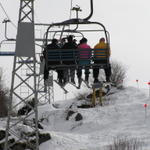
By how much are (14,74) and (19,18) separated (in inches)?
69.4

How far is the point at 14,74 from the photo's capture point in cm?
1123

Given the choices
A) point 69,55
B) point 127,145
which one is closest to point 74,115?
point 127,145

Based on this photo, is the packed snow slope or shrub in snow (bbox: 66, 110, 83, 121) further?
Answer: shrub in snow (bbox: 66, 110, 83, 121)

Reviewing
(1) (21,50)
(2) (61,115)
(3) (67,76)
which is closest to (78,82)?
(3) (67,76)

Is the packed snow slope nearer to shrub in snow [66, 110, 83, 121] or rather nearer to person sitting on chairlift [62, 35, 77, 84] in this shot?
shrub in snow [66, 110, 83, 121]

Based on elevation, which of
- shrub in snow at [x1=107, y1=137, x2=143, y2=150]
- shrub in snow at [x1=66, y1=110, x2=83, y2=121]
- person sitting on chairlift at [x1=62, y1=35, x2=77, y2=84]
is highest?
person sitting on chairlift at [x1=62, y1=35, x2=77, y2=84]

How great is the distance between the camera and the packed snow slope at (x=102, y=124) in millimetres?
17188

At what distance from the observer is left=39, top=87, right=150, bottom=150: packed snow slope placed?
17.2m

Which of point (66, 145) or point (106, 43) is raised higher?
point (106, 43)

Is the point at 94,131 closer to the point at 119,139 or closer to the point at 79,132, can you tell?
the point at 79,132

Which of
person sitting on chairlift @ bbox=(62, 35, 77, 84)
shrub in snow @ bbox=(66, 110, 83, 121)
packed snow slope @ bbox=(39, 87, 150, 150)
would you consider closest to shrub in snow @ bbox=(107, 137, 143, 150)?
packed snow slope @ bbox=(39, 87, 150, 150)

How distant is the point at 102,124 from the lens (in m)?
21.6

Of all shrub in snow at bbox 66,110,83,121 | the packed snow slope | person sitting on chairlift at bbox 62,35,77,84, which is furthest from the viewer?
shrub in snow at bbox 66,110,83,121

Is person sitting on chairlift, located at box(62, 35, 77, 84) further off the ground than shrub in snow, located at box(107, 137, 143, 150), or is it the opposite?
person sitting on chairlift, located at box(62, 35, 77, 84)
